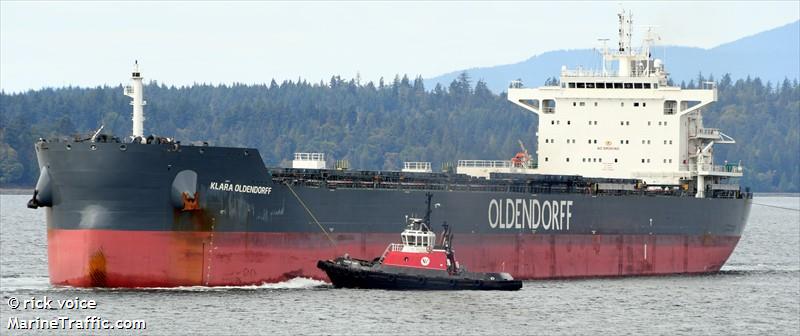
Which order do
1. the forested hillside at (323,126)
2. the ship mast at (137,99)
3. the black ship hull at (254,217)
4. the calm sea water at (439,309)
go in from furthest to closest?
the forested hillside at (323,126) < the ship mast at (137,99) < the black ship hull at (254,217) < the calm sea water at (439,309)

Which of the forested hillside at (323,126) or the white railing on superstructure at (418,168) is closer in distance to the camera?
the white railing on superstructure at (418,168)

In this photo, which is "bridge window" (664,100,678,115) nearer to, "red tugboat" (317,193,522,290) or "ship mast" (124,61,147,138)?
"red tugboat" (317,193,522,290)

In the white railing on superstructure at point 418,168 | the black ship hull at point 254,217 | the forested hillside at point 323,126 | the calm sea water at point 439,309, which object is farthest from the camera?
the forested hillside at point 323,126

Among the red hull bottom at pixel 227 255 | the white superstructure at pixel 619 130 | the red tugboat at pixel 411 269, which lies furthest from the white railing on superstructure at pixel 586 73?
the red tugboat at pixel 411 269

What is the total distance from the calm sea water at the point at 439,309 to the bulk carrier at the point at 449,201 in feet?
2.70

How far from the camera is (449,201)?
41.5 metres

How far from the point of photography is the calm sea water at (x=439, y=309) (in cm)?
3247

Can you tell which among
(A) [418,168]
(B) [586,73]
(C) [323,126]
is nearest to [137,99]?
(A) [418,168]

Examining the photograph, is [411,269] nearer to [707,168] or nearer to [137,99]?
[137,99]

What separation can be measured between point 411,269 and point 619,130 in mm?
14221

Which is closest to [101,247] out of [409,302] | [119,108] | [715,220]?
[409,302]

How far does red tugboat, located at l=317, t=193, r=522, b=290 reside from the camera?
3769cm

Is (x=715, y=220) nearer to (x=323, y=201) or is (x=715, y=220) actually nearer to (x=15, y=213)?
(x=323, y=201)

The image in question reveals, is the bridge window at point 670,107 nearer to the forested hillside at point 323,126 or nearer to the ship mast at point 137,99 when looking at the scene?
the ship mast at point 137,99
